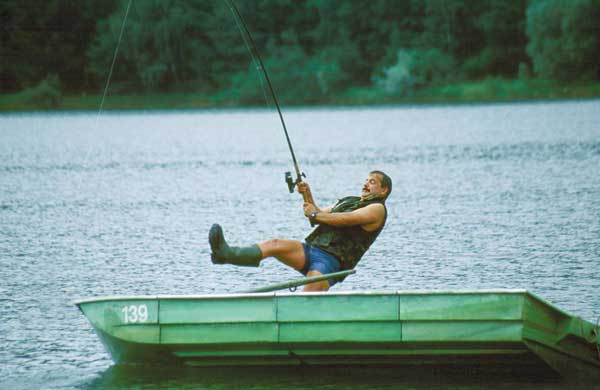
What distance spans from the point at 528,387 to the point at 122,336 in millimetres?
3069

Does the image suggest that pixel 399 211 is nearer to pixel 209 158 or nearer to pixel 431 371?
pixel 431 371

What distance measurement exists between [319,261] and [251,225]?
1037 cm

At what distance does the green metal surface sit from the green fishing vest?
1.10m

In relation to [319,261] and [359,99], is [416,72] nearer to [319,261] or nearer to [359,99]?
[359,99]

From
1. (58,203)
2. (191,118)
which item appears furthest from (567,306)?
(191,118)

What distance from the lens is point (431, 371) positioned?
923cm

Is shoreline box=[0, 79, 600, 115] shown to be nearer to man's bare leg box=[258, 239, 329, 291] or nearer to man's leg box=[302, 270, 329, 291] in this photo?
man's bare leg box=[258, 239, 329, 291]

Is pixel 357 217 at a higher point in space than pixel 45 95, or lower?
lower

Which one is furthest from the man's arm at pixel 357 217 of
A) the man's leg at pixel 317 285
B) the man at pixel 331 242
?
the man's leg at pixel 317 285

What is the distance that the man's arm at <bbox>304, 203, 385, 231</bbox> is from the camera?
973 centimetres

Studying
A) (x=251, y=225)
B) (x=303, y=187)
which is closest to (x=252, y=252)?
(x=303, y=187)

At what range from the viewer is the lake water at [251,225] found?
1056 cm

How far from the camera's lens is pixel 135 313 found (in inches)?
351

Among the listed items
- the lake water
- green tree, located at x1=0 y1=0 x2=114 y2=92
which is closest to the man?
the lake water
